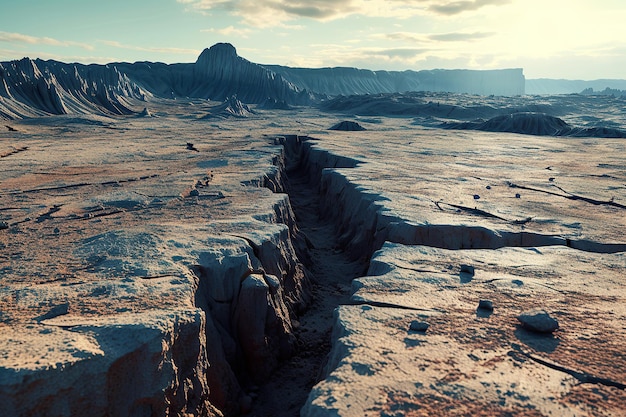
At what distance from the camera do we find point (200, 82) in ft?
183

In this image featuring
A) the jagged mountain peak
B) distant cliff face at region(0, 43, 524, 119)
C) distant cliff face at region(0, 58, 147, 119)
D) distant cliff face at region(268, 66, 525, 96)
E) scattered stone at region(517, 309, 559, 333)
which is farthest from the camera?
distant cliff face at region(268, 66, 525, 96)

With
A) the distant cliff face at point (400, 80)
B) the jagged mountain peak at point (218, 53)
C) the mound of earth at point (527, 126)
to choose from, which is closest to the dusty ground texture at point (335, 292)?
the mound of earth at point (527, 126)

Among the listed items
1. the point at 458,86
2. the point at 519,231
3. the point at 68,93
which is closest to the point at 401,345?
the point at 519,231

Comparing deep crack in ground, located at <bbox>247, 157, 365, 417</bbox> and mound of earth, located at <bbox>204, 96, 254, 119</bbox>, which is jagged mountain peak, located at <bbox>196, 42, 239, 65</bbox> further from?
deep crack in ground, located at <bbox>247, 157, 365, 417</bbox>

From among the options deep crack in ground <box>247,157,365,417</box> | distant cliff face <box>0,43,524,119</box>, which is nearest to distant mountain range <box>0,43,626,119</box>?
distant cliff face <box>0,43,524,119</box>

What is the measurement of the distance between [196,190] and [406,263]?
132 inches

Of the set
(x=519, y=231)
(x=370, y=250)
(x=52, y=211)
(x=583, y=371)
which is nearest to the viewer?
(x=583, y=371)

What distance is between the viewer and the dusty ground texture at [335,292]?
236 cm

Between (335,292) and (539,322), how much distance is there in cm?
297

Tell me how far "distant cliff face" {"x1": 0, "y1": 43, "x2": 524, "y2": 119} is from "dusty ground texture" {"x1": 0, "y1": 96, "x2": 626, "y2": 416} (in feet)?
70.3

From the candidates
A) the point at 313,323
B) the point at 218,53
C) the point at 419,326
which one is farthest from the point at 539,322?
the point at 218,53

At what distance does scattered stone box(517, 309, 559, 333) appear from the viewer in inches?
110

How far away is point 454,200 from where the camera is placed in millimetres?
6371

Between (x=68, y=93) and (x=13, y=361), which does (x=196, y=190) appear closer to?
(x=13, y=361)
